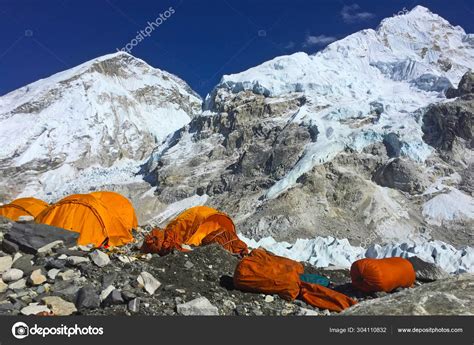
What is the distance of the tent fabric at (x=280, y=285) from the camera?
9734 mm

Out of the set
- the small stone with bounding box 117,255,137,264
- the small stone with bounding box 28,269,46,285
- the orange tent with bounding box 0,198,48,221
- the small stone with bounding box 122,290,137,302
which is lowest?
the small stone with bounding box 122,290,137,302

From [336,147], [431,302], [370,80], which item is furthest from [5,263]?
[370,80]

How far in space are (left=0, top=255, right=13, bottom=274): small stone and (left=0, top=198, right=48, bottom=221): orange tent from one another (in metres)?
7.12

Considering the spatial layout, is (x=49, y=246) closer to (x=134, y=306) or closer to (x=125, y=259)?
(x=125, y=259)

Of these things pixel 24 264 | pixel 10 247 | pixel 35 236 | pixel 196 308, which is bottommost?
pixel 196 308

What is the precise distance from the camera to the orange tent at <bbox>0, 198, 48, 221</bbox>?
51.9 ft

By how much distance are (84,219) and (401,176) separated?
70.3m

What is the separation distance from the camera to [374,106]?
95000mm

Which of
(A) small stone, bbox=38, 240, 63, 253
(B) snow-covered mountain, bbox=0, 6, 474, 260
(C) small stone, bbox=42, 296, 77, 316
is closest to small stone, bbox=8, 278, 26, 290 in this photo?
(C) small stone, bbox=42, 296, 77, 316

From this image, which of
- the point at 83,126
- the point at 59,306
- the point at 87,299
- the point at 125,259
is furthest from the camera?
the point at 83,126

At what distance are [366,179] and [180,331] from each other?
3058 inches

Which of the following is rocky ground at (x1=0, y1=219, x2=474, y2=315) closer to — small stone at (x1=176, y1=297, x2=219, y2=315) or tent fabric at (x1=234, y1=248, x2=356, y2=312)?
small stone at (x1=176, y1=297, x2=219, y2=315)

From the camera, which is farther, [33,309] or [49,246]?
[49,246]

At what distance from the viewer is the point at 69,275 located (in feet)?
28.7
